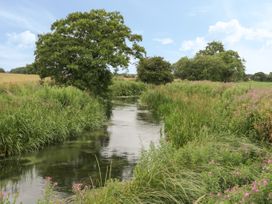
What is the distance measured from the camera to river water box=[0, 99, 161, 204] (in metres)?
7.79

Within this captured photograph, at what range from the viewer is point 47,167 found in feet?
30.8

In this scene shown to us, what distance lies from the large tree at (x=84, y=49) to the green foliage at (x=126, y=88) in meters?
22.0

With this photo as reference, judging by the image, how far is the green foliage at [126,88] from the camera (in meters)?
49.3

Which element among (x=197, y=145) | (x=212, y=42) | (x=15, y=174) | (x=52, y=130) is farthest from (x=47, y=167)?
(x=212, y=42)

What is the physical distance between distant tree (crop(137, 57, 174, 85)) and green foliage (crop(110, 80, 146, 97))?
1.80m

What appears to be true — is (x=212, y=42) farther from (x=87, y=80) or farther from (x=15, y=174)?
(x=15, y=174)

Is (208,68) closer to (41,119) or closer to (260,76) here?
(260,76)

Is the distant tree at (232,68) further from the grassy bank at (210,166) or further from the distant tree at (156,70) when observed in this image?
the grassy bank at (210,166)

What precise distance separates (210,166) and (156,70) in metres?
49.1

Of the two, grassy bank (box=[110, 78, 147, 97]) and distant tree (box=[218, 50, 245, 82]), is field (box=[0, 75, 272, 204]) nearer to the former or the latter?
grassy bank (box=[110, 78, 147, 97])

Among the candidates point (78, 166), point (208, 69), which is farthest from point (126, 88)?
point (78, 166)

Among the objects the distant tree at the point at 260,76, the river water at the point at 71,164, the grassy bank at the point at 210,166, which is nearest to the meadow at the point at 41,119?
the river water at the point at 71,164

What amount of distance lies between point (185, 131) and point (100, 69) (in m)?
16.2

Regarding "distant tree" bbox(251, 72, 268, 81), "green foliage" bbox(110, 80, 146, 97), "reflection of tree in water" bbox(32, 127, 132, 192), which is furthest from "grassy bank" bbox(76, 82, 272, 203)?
"distant tree" bbox(251, 72, 268, 81)
